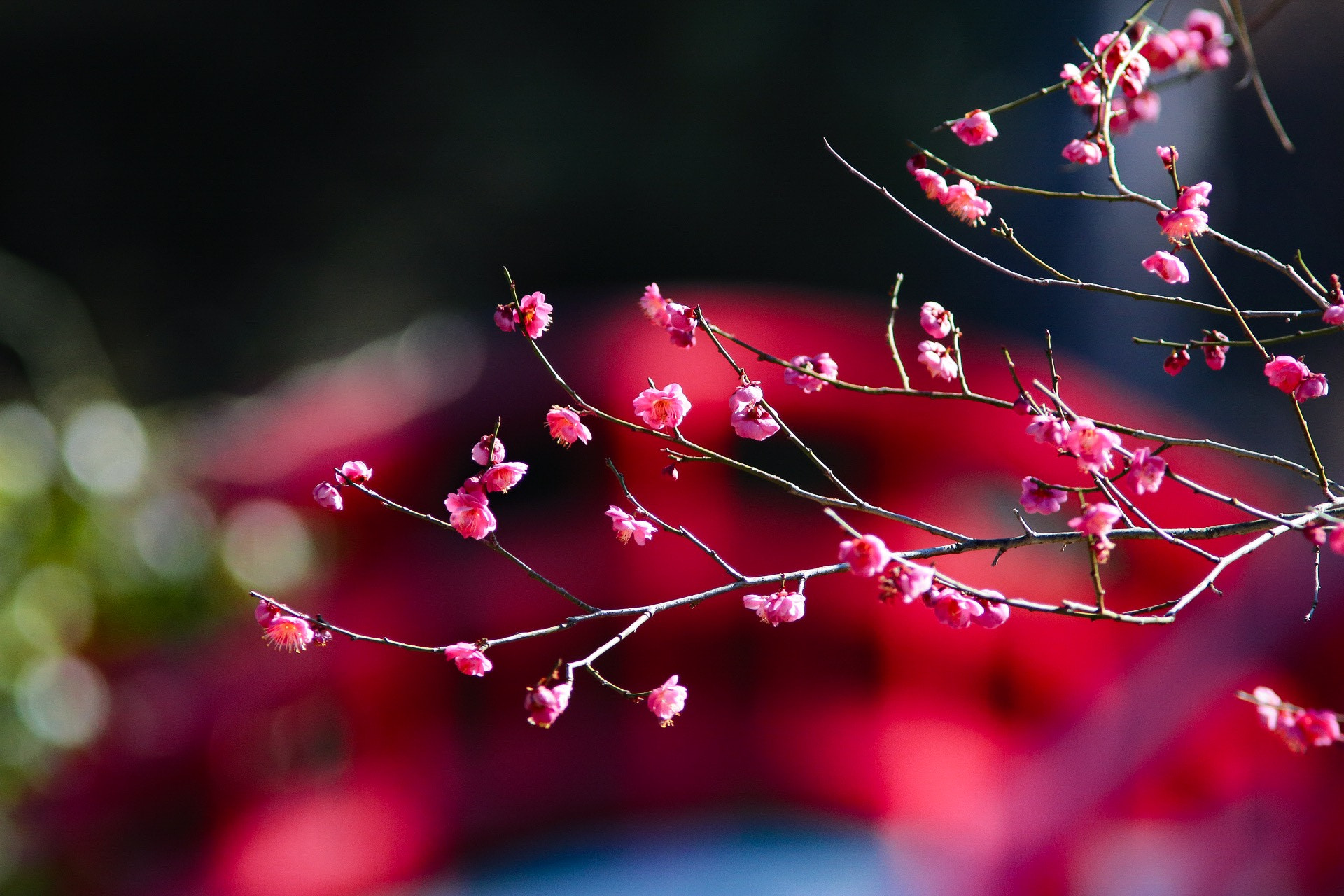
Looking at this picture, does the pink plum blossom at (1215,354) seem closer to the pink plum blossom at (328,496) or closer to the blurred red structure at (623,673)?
the pink plum blossom at (328,496)

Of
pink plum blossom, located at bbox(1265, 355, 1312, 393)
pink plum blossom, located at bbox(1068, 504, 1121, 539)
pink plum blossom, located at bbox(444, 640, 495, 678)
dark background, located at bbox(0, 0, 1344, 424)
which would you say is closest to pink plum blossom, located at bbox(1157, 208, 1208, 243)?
pink plum blossom, located at bbox(1265, 355, 1312, 393)

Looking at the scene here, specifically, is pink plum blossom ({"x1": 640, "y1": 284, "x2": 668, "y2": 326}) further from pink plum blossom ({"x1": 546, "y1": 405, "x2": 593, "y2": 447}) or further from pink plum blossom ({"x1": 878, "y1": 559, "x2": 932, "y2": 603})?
pink plum blossom ({"x1": 878, "y1": 559, "x2": 932, "y2": 603})

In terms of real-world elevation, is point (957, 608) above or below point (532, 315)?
below

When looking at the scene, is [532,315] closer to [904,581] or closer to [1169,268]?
[904,581]

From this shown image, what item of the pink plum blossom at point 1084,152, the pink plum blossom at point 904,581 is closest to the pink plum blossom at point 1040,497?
the pink plum blossom at point 904,581

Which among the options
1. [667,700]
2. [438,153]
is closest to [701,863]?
[667,700]

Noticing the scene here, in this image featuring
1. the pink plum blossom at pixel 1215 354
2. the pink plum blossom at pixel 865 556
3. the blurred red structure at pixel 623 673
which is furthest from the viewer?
the blurred red structure at pixel 623 673
